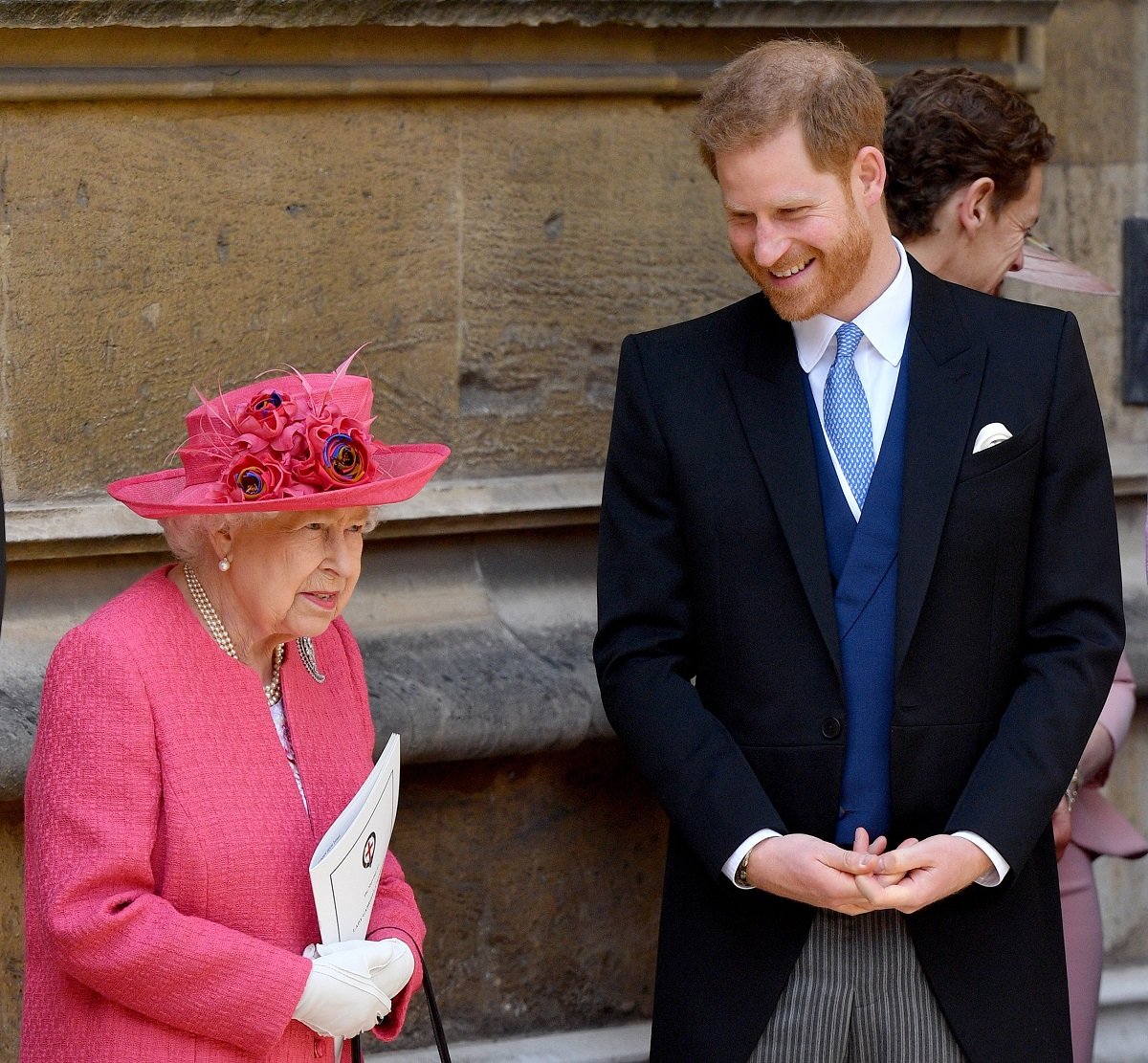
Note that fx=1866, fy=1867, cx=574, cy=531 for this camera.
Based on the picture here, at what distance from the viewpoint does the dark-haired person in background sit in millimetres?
3162

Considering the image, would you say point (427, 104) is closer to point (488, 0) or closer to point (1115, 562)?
point (488, 0)

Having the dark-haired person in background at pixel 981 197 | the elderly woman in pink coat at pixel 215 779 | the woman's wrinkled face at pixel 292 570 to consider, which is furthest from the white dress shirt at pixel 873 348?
the woman's wrinkled face at pixel 292 570

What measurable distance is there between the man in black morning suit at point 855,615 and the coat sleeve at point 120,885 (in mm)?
664

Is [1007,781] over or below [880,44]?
below

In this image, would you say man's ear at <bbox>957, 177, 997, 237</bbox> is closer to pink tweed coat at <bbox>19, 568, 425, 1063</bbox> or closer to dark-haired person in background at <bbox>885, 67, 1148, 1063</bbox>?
dark-haired person in background at <bbox>885, 67, 1148, 1063</bbox>

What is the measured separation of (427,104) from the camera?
3625 mm

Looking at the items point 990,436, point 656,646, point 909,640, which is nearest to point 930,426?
point 990,436

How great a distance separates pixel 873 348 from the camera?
Result: 2725 millimetres

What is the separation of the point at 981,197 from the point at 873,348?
598mm

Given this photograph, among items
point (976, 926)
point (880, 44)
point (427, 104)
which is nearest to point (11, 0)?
point (427, 104)

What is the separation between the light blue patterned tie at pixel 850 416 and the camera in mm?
2658

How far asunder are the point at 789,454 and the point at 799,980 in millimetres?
747

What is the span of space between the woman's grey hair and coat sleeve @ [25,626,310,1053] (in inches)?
7.5

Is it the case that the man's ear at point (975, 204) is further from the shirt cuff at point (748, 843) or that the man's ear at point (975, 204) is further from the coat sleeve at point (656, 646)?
the shirt cuff at point (748, 843)
